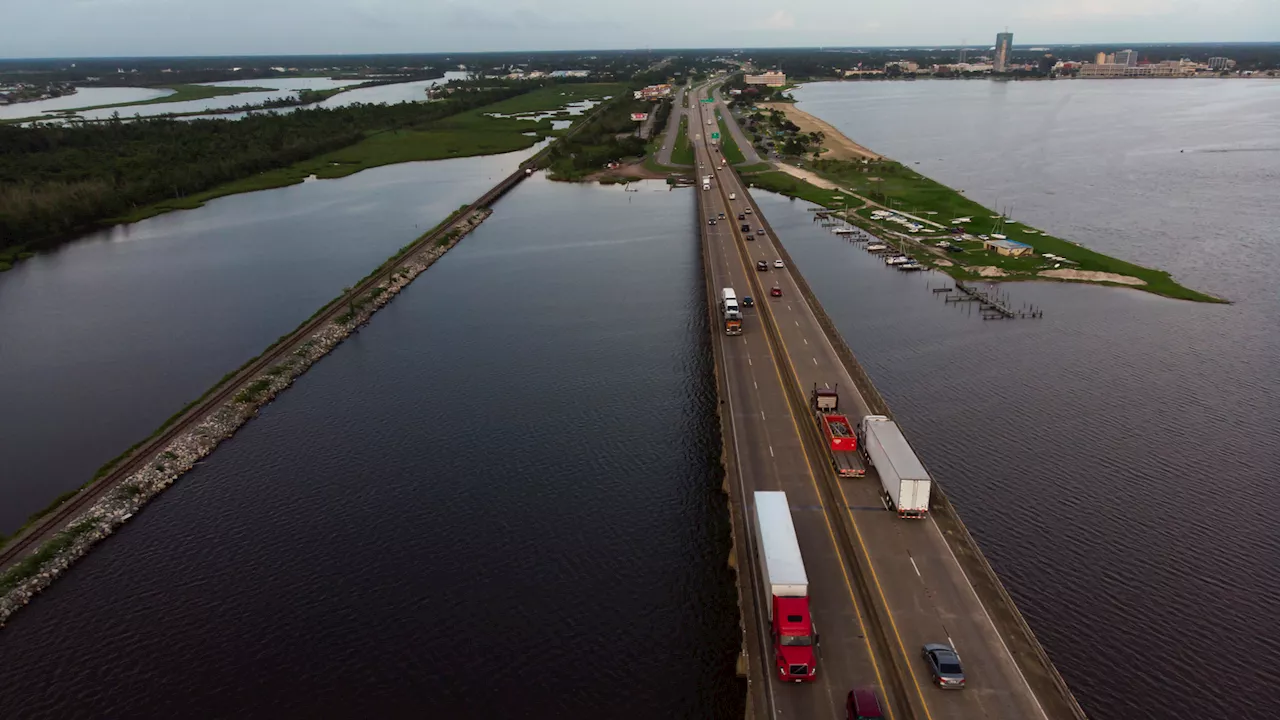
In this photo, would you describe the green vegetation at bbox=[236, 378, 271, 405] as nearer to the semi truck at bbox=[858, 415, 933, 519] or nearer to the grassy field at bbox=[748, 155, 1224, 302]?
the semi truck at bbox=[858, 415, 933, 519]

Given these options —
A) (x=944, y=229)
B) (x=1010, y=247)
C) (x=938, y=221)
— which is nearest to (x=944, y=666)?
(x=1010, y=247)

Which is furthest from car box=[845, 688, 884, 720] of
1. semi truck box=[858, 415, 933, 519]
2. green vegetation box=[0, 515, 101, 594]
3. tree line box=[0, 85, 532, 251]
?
tree line box=[0, 85, 532, 251]

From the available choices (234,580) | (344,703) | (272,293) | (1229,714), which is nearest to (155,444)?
(234,580)

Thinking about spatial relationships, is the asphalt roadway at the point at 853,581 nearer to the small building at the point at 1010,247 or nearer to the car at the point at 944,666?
the car at the point at 944,666

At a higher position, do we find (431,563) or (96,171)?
(96,171)

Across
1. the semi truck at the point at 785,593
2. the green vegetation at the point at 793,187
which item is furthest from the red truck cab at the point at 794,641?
the green vegetation at the point at 793,187

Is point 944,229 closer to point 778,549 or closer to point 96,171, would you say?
point 778,549
